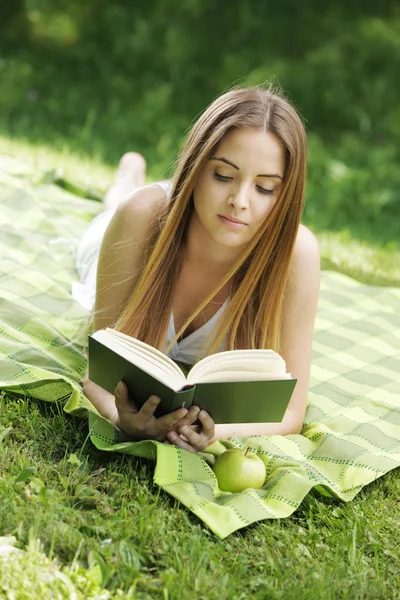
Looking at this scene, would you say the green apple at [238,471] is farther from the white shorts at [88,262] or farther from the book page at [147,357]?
the white shorts at [88,262]

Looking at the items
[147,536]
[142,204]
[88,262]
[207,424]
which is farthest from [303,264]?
[88,262]

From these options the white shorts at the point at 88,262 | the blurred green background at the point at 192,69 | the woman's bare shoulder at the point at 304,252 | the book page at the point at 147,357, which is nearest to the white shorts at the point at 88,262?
the white shorts at the point at 88,262

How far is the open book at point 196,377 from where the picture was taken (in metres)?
2.26

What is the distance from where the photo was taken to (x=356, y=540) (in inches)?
92.0

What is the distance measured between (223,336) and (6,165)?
2.82 meters

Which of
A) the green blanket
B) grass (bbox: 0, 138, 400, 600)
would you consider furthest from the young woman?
grass (bbox: 0, 138, 400, 600)

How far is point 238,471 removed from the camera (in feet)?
8.24

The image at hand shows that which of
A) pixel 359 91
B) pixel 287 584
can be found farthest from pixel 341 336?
pixel 359 91

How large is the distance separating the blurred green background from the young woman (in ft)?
15.3

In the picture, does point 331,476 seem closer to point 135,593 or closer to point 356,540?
point 356,540

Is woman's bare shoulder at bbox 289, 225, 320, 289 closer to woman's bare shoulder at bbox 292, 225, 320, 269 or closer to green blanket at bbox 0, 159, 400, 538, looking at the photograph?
woman's bare shoulder at bbox 292, 225, 320, 269

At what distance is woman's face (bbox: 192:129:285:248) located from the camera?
252 cm

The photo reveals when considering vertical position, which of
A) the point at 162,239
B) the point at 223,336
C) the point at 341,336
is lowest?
the point at 341,336

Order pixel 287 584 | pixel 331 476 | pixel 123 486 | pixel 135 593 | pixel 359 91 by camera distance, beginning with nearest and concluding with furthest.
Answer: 1. pixel 135 593
2. pixel 287 584
3. pixel 123 486
4. pixel 331 476
5. pixel 359 91
